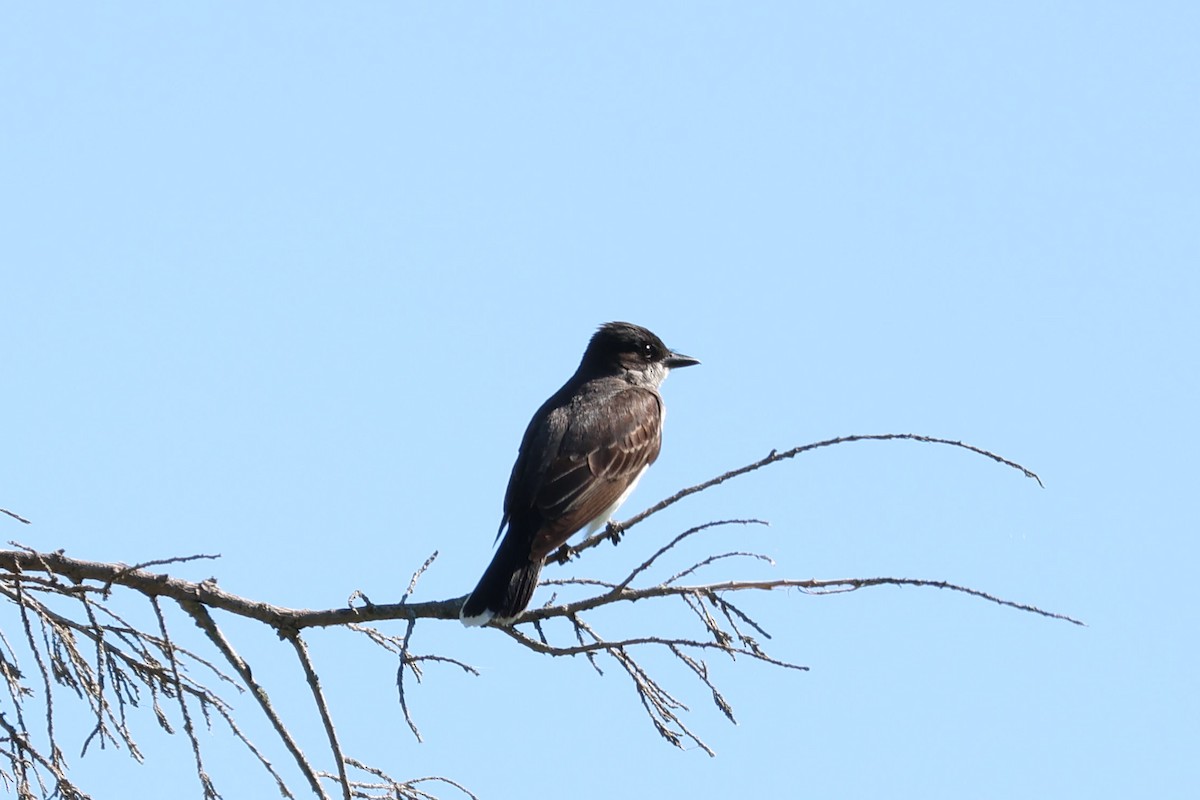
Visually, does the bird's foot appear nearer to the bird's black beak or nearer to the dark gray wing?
the dark gray wing

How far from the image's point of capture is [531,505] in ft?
21.7

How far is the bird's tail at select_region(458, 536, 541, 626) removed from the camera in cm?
486

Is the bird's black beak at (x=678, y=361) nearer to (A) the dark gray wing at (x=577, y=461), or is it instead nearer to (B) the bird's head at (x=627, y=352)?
(B) the bird's head at (x=627, y=352)

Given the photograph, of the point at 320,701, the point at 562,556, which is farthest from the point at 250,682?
the point at 562,556

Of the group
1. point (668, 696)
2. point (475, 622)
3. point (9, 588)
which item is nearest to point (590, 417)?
point (475, 622)

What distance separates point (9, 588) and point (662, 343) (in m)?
5.39

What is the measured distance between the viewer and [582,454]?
7.09 meters

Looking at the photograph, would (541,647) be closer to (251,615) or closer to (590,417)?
(251,615)

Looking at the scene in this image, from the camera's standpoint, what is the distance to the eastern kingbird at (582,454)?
238 inches

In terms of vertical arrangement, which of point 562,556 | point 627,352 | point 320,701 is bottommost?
point 320,701

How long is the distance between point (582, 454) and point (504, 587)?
1.76m

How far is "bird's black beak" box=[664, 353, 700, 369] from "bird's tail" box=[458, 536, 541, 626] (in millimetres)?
2814

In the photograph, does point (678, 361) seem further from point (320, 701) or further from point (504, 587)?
point (320, 701)

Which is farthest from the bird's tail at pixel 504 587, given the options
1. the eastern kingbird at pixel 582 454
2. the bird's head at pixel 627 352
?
the bird's head at pixel 627 352
